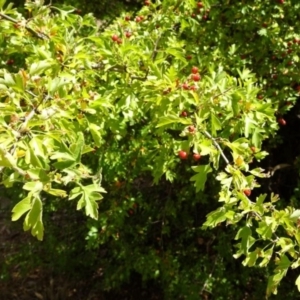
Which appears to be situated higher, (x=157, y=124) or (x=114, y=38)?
(x=114, y=38)

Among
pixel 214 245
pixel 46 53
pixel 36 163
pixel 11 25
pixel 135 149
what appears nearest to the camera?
pixel 36 163

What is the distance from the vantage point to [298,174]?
4.01 meters

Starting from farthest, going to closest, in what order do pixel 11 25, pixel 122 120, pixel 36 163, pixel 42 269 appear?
1. pixel 42 269
2. pixel 122 120
3. pixel 11 25
4. pixel 36 163

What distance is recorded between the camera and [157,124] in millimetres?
2201

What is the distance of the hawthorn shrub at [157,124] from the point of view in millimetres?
1713

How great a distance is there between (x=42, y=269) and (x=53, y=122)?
3.88 meters

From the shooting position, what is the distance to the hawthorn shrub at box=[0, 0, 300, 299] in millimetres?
1713

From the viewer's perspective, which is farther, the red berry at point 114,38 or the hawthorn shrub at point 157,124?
the red berry at point 114,38

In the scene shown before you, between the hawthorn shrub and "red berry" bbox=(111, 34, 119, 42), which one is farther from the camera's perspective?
"red berry" bbox=(111, 34, 119, 42)

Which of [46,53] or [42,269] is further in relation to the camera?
[42,269]

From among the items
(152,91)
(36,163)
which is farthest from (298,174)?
(36,163)

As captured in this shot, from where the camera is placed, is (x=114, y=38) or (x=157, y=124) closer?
(x=157, y=124)

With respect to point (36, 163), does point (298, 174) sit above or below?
below

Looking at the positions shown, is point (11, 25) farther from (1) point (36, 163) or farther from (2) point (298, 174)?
(2) point (298, 174)
